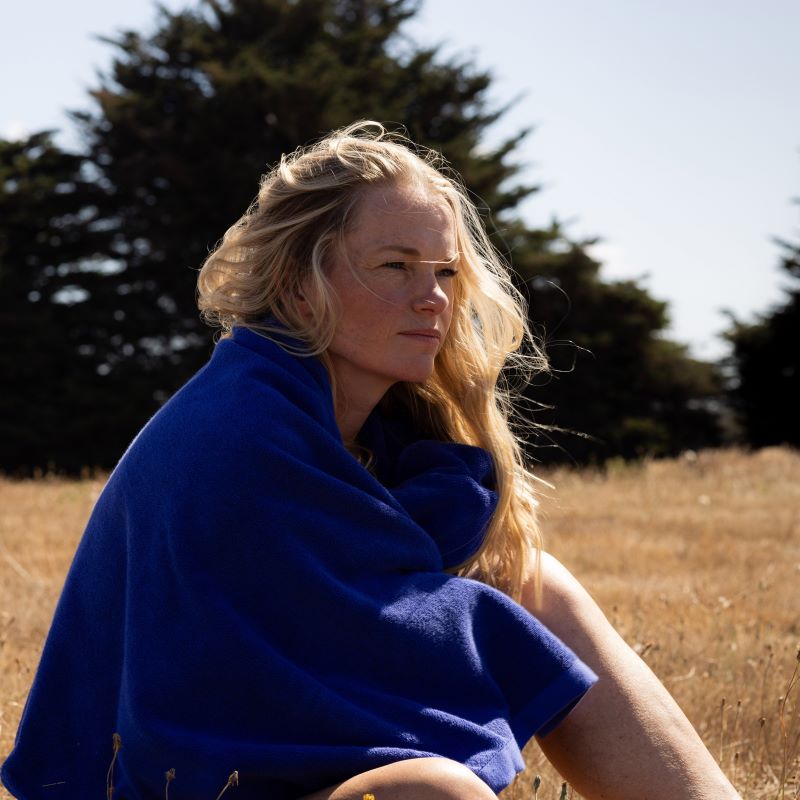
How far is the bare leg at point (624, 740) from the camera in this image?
221cm

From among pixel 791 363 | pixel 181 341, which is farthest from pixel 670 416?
pixel 181 341

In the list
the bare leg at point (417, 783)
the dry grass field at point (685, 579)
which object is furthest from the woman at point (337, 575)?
the dry grass field at point (685, 579)

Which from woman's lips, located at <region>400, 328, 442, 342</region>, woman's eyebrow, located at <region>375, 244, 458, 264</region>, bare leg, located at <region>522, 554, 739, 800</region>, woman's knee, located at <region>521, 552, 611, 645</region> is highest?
woman's eyebrow, located at <region>375, 244, 458, 264</region>

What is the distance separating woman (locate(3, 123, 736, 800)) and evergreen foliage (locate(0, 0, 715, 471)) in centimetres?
1422

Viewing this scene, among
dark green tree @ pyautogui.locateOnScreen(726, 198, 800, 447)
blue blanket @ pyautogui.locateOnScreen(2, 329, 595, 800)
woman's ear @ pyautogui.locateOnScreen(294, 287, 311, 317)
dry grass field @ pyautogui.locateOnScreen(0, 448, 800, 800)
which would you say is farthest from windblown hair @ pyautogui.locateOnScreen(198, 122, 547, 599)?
dark green tree @ pyautogui.locateOnScreen(726, 198, 800, 447)

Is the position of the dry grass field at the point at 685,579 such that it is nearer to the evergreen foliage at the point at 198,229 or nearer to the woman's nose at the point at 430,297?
the woman's nose at the point at 430,297

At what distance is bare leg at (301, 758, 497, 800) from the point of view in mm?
1706

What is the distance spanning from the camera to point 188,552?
6.16 ft

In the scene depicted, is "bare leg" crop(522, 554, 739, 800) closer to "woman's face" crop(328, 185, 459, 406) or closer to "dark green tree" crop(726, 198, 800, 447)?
"woman's face" crop(328, 185, 459, 406)

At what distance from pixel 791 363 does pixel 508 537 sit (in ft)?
61.8

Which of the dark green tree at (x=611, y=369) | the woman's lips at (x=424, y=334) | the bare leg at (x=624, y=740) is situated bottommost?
the dark green tree at (x=611, y=369)

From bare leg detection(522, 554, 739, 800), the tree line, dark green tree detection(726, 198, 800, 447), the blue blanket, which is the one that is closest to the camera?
the blue blanket

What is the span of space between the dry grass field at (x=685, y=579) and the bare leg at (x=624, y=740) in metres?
0.13

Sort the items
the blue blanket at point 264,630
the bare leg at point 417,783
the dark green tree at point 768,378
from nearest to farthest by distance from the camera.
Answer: the bare leg at point 417,783, the blue blanket at point 264,630, the dark green tree at point 768,378
